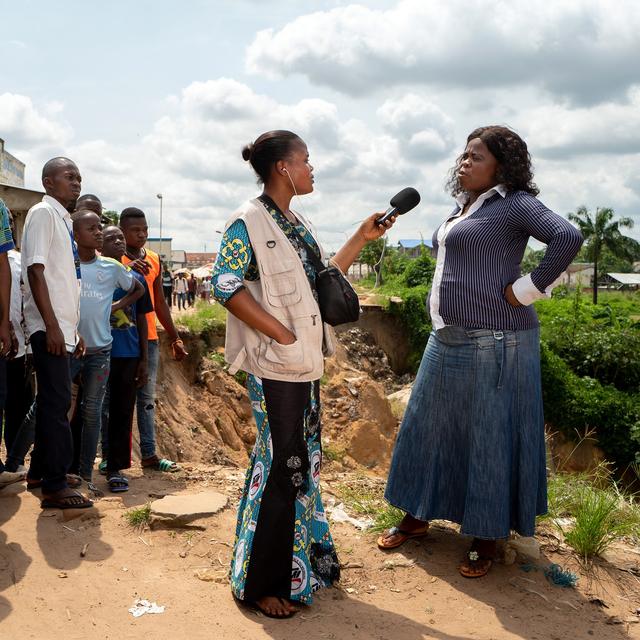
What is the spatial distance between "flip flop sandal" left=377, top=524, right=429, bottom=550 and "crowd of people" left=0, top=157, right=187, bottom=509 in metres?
1.74

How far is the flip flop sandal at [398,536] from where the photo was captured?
3783 mm

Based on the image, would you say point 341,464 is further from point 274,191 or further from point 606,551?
point 274,191

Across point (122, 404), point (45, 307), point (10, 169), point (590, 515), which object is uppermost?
point (10, 169)

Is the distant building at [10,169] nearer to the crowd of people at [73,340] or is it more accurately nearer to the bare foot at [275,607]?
the crowd of people at [73,340]

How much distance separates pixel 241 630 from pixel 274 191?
1.90 m

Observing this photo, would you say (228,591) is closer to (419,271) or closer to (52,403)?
(52,403)

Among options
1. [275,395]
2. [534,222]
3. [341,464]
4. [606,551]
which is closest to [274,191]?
[275,395]

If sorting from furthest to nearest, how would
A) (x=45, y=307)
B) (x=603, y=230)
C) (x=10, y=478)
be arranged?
(x=603, y=230)
(x=10, y=478)
(x=45, y=307)

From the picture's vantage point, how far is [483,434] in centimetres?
341

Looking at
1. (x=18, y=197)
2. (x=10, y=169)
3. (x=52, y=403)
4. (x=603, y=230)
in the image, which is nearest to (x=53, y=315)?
(x=52, y=403)

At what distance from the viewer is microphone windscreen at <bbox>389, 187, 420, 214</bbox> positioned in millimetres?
3311

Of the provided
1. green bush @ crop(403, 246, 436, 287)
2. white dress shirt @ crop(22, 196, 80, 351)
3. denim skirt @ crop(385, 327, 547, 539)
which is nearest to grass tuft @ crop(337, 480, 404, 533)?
denim skirt @ crop(385, 327, 547, 539)

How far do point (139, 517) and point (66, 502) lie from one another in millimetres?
426

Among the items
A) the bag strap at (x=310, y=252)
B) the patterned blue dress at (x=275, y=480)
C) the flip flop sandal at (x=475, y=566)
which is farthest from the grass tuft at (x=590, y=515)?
the bag strap at (x=310, y=252)
